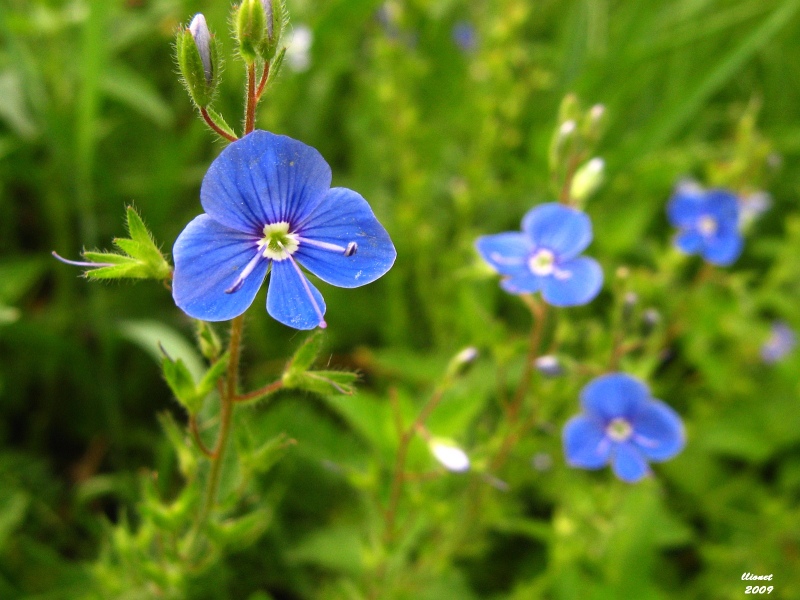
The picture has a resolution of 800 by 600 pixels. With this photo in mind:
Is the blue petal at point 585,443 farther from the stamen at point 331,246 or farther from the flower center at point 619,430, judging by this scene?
the stamen at point 331,246

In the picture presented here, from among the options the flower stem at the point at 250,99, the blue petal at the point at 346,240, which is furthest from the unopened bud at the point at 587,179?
the flower stem at the point at 250,99

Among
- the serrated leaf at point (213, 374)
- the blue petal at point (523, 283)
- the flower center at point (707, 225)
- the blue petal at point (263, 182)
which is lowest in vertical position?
the serrated leaf at point (213, 374)

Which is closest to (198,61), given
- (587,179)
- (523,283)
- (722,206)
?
(523,283)

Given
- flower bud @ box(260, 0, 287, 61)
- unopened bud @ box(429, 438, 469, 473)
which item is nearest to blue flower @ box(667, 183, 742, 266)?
unopened bud @ box(429, 438, 469, 473)

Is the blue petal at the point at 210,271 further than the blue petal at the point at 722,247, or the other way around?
the blue petal at the point at 722,247

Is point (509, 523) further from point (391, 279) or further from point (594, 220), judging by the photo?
point (594, 220)

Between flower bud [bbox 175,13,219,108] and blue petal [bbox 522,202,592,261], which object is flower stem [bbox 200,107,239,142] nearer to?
flower bud [bbox 175,13,219,108]
